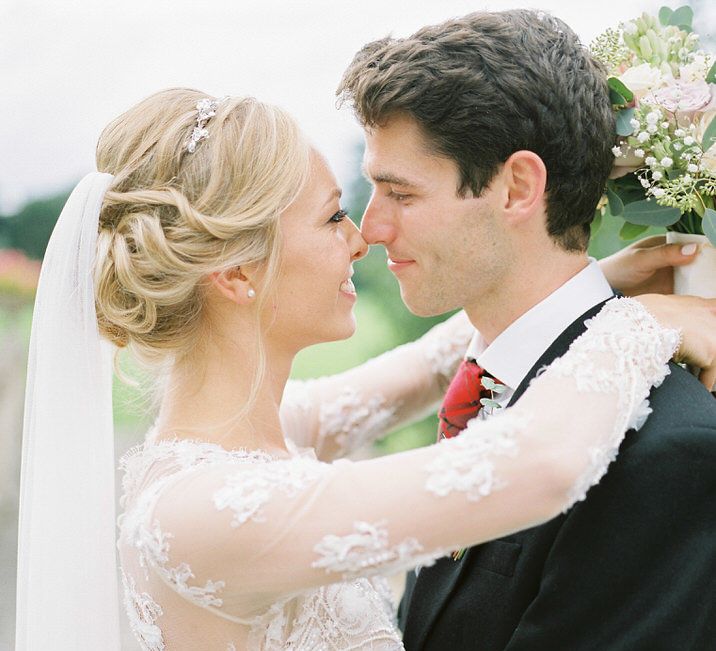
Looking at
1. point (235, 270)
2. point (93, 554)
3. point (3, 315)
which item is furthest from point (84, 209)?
point (3, 315)

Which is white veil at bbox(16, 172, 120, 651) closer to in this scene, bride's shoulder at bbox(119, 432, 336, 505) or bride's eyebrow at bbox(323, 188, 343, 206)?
bride's shoulder at bbox(119, 432, 336, 505)

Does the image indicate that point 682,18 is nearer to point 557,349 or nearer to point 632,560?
point 557,349

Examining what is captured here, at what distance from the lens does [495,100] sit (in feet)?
8.79

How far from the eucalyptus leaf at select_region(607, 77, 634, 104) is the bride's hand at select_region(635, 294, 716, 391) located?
0.63 meters

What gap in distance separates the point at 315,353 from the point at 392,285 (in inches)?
22.6

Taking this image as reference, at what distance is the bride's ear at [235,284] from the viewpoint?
8.46 feet

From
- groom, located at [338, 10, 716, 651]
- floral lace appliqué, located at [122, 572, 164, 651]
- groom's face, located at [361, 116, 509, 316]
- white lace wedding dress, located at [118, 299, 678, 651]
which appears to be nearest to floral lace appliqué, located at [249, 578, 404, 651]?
white lace wedding dress, located at [118, 299, 678, 651]

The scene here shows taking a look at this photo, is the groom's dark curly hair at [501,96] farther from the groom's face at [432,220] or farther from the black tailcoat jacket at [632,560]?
the black tailcoat jacket at [632,560]

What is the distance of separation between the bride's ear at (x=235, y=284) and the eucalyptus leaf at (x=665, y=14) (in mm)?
1516

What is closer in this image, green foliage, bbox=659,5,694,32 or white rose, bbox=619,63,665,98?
white rose, bbox=619,63,665,98

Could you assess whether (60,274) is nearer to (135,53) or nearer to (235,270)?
(235,270)

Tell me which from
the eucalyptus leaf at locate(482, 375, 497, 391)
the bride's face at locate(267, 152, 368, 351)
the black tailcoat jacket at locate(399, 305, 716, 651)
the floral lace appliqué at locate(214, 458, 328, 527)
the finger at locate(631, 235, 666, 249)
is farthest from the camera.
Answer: the finger at locate(631, 235, 666, 249)

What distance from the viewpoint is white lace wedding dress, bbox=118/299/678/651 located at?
6.62 feet

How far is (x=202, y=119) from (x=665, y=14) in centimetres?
147
